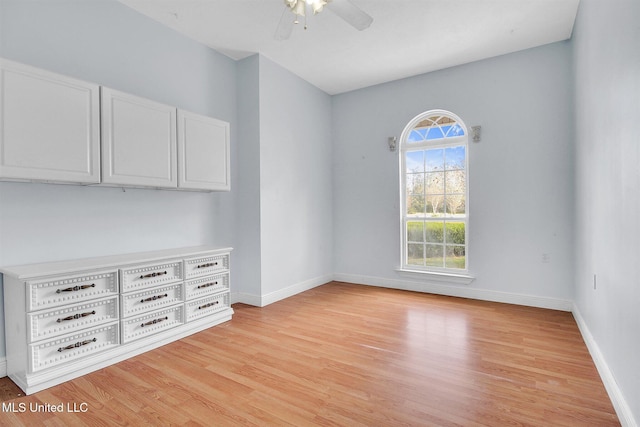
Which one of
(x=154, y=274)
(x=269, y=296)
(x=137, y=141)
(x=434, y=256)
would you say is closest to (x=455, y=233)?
(x=434, y=256)

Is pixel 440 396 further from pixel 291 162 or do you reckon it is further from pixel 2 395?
pixel 291 162

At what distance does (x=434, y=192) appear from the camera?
4.68m

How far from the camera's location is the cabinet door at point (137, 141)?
2611 millimetres

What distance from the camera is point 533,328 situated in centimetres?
321

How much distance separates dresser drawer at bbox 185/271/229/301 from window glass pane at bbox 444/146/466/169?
10.7 ft

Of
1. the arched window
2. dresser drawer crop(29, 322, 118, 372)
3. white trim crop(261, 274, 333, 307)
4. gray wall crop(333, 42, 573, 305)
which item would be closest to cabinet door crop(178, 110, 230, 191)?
dresser drawer crop(29, 322, 118, 372)

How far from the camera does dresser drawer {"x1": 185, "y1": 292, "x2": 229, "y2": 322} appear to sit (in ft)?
10.4

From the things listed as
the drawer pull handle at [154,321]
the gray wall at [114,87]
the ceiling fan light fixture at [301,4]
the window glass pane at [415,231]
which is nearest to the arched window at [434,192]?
the window glass pane at [415,231]

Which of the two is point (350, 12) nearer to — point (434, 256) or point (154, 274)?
point (154, 274)

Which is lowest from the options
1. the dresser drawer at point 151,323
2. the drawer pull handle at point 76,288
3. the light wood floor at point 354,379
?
the light wood floor at point 354,379

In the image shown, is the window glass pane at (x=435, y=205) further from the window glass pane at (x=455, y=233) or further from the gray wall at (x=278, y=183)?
the gray wall at (x=278, y=183)

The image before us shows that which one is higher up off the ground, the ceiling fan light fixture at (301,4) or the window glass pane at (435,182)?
the ceiling fan light fixture at (301,4)

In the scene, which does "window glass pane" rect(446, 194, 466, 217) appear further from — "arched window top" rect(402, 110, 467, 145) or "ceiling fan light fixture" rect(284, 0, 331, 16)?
"ceiling fan light fixture" rect(284, 0, 331, 16)

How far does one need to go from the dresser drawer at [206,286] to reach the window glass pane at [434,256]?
2801 millimetres
